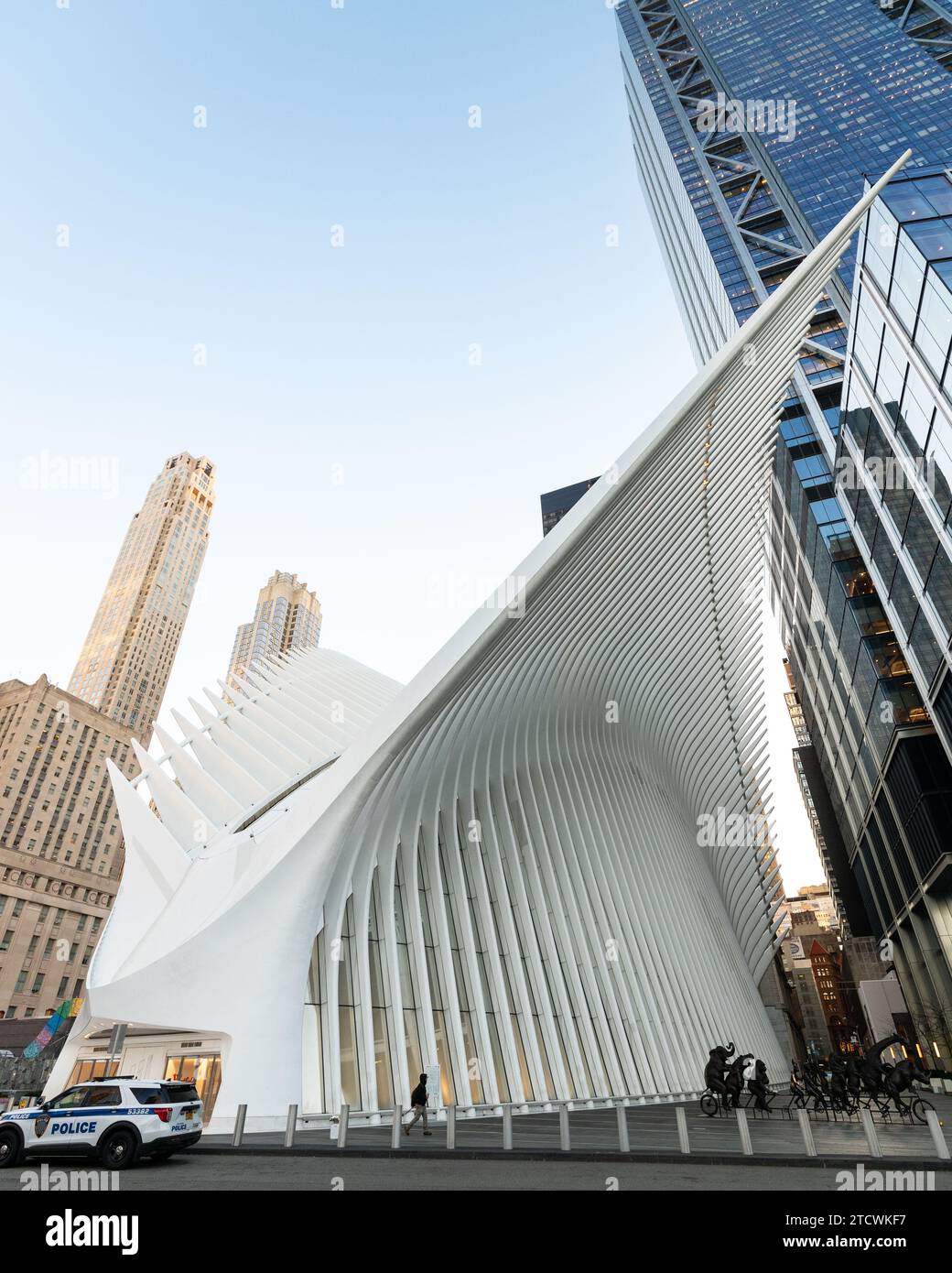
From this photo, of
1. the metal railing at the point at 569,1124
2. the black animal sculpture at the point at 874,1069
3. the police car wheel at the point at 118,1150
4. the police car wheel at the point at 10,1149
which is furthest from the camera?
the black animal sculpture at the point at 874,1069

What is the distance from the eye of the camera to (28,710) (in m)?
85.2

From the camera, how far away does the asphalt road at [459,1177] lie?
6.91 meters

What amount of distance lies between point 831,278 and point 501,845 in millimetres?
56618

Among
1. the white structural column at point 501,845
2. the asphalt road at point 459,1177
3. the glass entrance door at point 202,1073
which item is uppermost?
the white structural column at point 501,845

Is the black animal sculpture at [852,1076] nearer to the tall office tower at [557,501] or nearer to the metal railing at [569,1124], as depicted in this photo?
the metal railing at [569,1124]

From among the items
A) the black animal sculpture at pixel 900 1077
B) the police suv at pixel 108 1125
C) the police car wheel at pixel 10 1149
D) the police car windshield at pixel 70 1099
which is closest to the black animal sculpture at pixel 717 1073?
the black animal sculpture at pixel 900 1077

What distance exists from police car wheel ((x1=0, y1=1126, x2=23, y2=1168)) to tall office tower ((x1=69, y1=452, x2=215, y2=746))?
4232 inches

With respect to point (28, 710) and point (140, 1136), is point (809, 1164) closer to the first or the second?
point (140, 1136)

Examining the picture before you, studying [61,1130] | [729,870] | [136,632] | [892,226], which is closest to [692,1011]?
[729,870]

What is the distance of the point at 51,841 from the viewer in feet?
276

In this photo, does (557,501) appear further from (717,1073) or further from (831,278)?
(717,1073)

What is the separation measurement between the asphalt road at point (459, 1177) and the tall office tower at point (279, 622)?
153 metres

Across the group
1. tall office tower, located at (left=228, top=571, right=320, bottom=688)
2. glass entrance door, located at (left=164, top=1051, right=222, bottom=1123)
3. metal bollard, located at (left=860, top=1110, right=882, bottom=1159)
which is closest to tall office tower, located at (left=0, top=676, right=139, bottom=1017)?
tall office tower, located at (left=228, top=571, right=320, bottom=688)

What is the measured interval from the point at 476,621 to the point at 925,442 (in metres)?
16.4
